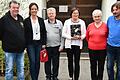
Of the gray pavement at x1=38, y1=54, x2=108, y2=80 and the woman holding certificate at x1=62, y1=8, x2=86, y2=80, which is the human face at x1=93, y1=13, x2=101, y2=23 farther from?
the gray pavement at x1=38, y1=54, x2=108, y2=80

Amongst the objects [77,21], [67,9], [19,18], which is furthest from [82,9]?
[19,18]

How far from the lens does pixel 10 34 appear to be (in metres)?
7.62

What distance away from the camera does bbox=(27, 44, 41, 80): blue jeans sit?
26.8 feet

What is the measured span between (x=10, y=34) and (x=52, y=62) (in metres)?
1.61

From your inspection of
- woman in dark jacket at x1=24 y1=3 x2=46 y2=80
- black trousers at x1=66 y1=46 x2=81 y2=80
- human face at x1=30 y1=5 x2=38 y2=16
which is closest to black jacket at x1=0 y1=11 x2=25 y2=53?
woman in dark jacket at x1=24 y1=3 x2=46 y2=80

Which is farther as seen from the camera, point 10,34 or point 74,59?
point 74,59

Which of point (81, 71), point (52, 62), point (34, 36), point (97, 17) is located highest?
point (97, 17)

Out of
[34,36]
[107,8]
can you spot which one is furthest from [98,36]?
[107,8]

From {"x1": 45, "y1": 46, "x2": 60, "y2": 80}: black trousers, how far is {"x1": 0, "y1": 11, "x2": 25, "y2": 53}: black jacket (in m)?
1.13

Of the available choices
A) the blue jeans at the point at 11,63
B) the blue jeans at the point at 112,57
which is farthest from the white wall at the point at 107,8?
the blue jeans at the point at 11,63

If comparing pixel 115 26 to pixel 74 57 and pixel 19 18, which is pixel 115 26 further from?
pixel 19 18

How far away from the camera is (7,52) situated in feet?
25.2

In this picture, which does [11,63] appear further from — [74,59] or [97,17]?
[97,17]

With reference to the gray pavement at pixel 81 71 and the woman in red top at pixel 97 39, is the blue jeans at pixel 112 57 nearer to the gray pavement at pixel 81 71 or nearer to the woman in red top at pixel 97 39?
the woman in red top at pixel 97 39
